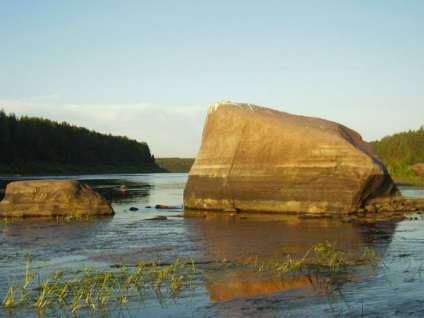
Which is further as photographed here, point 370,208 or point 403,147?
Answer: point 403,147

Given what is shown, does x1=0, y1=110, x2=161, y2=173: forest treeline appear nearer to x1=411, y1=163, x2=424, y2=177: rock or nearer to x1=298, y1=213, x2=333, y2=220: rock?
x1=411, y1=163, x2=424, y2=177: rock

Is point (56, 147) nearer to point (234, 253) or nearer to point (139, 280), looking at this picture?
point (234, 253)

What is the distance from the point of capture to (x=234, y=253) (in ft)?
33.6

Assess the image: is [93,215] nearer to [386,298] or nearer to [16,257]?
[16,257]

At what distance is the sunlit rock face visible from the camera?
1675 centimetres

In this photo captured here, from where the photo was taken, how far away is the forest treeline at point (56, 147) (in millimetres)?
75312

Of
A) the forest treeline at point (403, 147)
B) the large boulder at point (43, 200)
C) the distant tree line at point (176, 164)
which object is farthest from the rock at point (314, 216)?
the distant tree line at point (176, 164)

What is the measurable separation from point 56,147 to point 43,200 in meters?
73.4

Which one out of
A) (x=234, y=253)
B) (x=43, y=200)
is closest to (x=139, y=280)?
(x=234, y=253)

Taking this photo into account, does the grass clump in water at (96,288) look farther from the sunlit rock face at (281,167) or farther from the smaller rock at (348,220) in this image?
the sunlit rock face at (281,167)

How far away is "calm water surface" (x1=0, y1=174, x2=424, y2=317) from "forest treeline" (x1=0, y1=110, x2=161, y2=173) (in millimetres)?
59837

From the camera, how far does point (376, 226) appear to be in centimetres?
1395

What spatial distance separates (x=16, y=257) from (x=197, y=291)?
4.35 metres

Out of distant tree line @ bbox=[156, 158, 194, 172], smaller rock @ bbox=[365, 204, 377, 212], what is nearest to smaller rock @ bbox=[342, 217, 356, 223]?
smaller rock @ bbox=[365, 204, 377, 212]
